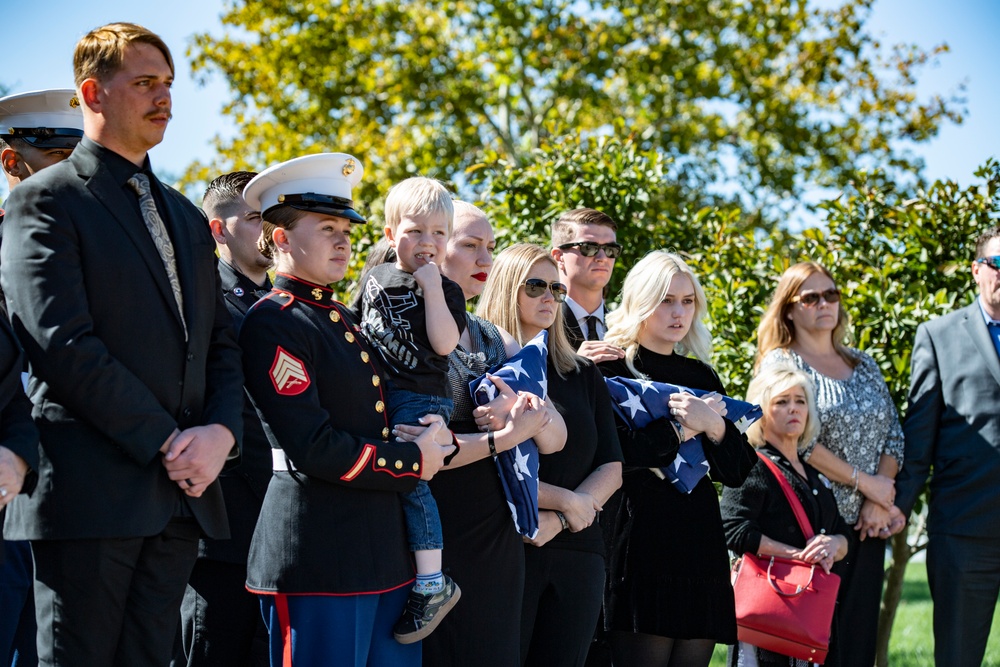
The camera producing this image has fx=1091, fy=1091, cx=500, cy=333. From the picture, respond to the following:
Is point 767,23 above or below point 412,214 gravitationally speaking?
above

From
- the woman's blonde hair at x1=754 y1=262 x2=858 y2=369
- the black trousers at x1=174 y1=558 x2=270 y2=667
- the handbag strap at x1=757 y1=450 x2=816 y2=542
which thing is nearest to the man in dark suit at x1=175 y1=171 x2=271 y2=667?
the black trousers at x1=174 y1=558 x2=270 y2=667

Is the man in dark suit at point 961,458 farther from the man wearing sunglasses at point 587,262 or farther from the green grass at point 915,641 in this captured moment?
the man wearing sunglasses at point 587,262

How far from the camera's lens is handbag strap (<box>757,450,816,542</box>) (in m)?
5.46

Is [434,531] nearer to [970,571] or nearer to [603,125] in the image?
[970,571]

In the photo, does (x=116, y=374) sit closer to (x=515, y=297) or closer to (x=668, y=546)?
(x=515, y=297)

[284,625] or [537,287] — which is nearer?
[284,625]

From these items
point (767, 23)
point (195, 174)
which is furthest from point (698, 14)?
point (195, 174)

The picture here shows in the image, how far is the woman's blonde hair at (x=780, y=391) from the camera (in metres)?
5.67

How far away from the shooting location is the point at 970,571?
5973 mm

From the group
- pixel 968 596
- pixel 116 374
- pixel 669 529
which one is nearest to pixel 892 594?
pixel 968 596

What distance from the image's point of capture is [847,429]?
5.86 m

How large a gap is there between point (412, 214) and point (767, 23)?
Answer: 45.2 ft

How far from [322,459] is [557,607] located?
54.5 inches

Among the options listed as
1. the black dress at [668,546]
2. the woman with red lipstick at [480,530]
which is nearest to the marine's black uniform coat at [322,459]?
the woman with red lipstick at [480,530]
